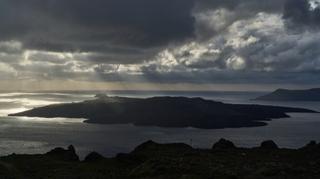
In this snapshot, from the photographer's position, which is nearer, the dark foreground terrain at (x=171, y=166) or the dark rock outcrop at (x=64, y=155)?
the dark foreground terrain at (x=171, y=166)

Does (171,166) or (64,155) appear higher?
(171,166)

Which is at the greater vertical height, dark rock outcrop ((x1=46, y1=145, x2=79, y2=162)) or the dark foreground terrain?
the dark foreground terrain

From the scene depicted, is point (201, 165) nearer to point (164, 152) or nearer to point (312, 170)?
point (312, 170)

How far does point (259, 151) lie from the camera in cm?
6456

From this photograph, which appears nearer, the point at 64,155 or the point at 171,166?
the point at 171,166

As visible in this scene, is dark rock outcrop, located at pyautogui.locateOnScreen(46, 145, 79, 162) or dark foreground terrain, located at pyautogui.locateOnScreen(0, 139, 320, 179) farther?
dark rock outcrop, located at pyautogui.locateOnScreen(46, 145, 79, 162)

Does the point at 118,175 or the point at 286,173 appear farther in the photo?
the point at 118,175

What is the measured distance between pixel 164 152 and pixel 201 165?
17732 millimetres

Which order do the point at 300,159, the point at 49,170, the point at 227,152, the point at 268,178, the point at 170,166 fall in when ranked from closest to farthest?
the point at 268,178 < the point at 170,166 < the point at 49,170 < the point at 300,159 < the point at 227,152

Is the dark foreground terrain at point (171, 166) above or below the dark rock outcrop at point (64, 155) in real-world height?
above

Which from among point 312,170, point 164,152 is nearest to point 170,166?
point 312,170

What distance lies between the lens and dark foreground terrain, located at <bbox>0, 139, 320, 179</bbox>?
143ft

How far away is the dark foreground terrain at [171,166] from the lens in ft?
143

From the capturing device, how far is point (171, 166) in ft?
148
